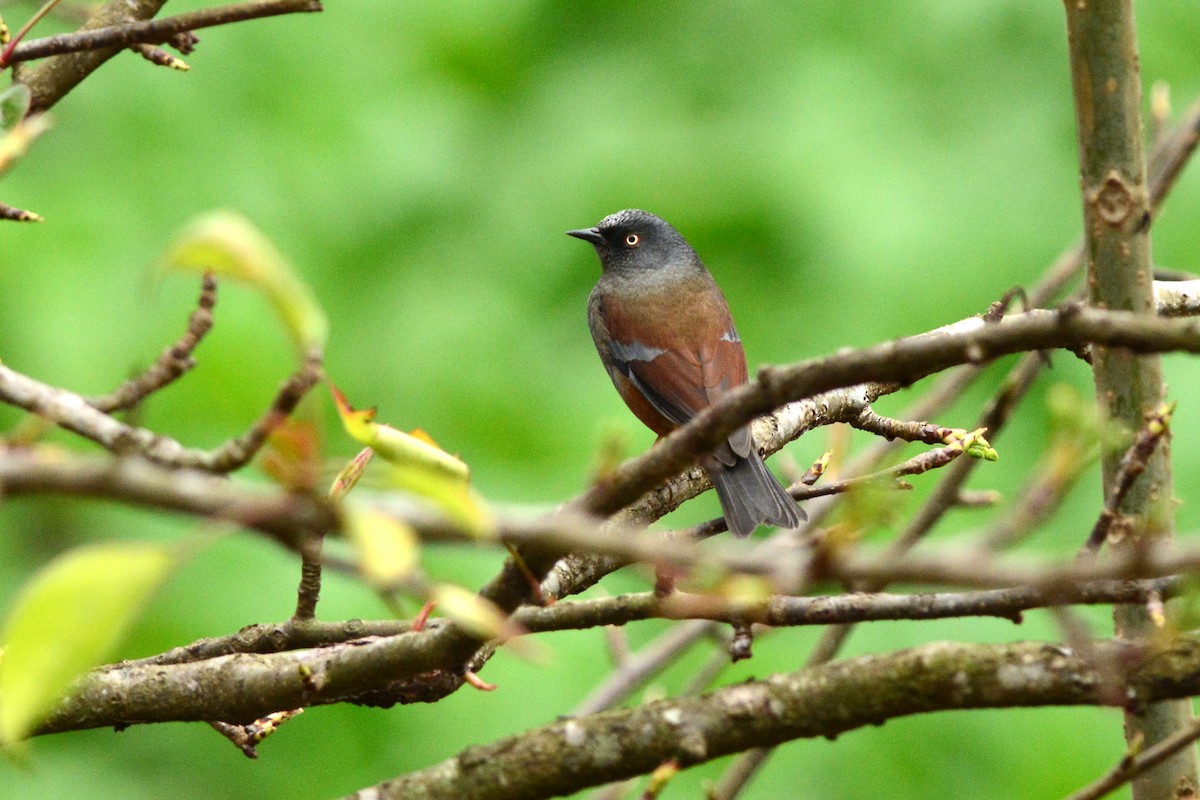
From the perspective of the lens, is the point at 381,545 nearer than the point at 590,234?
Yes

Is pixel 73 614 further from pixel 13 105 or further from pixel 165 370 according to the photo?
pixel 13 105

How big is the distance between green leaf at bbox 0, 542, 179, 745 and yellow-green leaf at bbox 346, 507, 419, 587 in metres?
0.13

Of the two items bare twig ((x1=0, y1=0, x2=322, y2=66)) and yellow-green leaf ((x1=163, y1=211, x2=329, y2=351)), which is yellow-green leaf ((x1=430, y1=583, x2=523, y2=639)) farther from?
bare twig ((x1=0, y1=0, x2=322, y2=66))

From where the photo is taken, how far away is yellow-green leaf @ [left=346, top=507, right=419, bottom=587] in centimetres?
88

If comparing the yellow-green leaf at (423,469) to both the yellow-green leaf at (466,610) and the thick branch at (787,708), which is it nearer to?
the yellow-green leaf at (466,610)

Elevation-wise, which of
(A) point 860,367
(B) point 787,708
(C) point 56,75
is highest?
(C) point 56,75

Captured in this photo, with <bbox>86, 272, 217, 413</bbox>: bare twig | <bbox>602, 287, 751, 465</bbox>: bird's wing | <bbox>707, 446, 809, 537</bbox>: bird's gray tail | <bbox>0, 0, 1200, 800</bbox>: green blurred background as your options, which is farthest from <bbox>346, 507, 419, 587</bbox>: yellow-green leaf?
<bbox>602, 287, 751, 465</bbox>: bird's wing

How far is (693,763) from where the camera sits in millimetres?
1566

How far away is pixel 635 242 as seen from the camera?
16.4 ft

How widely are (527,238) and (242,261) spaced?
13.6ft

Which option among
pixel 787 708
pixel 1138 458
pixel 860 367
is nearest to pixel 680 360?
pixel 1138 458

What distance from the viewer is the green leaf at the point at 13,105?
1743 mm

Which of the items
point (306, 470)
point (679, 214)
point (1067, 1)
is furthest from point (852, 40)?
point (306, 470)

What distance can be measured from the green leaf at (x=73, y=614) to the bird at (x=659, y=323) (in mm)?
2723
